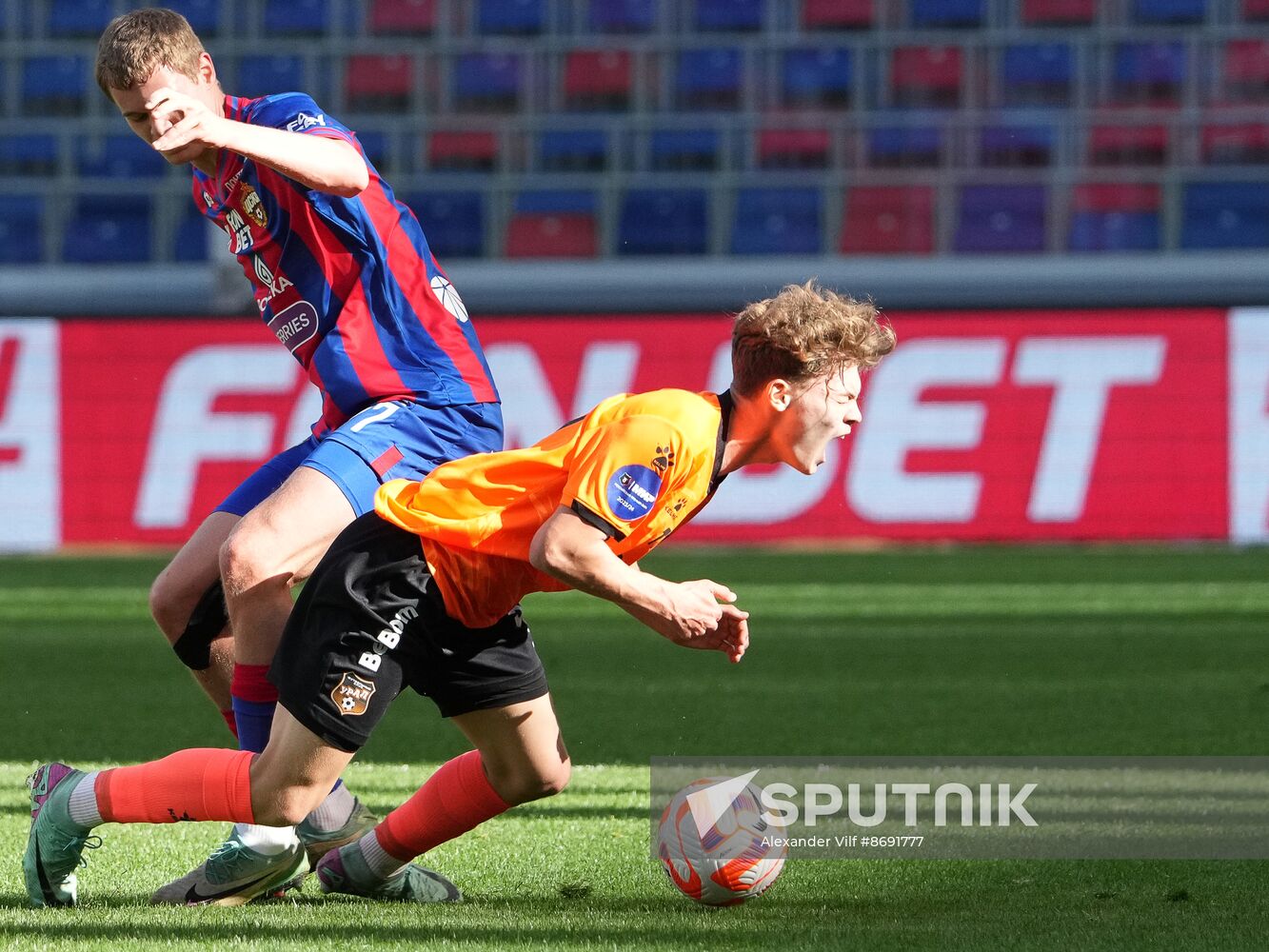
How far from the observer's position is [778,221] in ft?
53.0

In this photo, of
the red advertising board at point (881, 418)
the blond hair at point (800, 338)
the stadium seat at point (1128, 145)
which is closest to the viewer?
the blond hair at point (800, 338)

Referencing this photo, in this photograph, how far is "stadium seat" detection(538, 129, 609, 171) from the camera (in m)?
16.8

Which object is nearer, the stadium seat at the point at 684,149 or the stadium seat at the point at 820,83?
the stadium seat at the point at 684,149

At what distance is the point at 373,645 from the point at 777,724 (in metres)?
3.39

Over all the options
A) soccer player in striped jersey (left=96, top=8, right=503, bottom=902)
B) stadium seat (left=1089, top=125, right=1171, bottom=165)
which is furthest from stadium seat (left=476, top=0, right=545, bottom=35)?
soccer player in striped jersey (left=96, top=8, right=503, bottom=902)

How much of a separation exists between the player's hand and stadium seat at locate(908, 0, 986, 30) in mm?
14366

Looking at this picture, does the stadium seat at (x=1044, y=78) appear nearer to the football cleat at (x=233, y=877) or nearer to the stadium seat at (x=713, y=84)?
the stadium seat at (x=713, y=84)

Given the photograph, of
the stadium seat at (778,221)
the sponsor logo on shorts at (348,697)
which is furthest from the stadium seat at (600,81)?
the sponsor logo on shorts at (348,697)

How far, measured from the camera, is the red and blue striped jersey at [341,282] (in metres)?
4.36

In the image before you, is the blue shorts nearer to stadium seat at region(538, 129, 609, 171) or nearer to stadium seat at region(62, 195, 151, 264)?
stadium seat at region(538, 129, 609, 171)

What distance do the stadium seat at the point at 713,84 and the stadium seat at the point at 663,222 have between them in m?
1.52

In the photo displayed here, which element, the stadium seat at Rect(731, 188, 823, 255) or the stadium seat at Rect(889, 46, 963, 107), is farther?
the stadium seat at Rect(889, 46, 963, 107)

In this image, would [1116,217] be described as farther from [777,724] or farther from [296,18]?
[777,724]

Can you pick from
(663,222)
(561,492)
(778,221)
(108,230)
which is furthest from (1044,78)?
(561,492)
